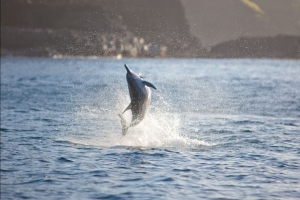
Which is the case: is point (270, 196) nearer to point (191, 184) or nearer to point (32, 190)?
point (191, 184)

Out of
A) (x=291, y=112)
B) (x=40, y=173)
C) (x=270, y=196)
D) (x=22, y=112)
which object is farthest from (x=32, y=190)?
(x=291, y=112)

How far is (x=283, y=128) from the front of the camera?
27.0 meters

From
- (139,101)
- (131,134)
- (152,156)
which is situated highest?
(139,101)

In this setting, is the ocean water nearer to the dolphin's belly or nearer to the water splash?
the water splash

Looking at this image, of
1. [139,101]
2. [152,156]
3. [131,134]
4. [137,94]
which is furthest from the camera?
[131,134]

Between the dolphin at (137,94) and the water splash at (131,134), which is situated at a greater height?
the dolphin at (137,94)

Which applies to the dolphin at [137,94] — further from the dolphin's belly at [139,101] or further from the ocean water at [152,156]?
the ocean water at [152,156]

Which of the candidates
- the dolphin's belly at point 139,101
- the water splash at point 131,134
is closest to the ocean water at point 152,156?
the water splash at point 131,134

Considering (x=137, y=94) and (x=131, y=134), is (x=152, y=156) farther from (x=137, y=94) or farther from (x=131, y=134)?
(x=131, y=134)

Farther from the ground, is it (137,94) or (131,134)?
(137,94)

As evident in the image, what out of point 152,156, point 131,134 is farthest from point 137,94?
point 131,134

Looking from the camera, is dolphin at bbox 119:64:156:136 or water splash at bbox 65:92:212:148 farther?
water splash at bbox 65:92:212:148

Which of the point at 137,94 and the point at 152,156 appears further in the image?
the point at 137,94

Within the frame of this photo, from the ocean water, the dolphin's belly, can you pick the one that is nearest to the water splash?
the ocean water
